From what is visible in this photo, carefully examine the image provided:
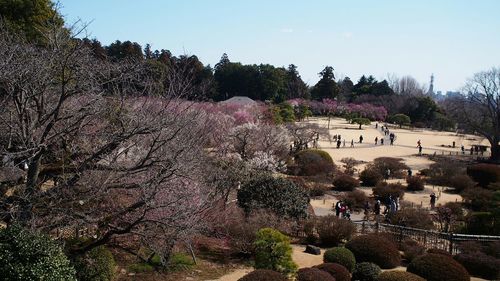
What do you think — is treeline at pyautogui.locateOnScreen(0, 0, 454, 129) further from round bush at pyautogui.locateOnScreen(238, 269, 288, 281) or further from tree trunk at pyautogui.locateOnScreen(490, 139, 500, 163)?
round bush at pyautogui.locateOnScreen(238, 269, 288, 281)

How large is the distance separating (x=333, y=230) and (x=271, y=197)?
263 cm

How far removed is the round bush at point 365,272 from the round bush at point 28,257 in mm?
8238

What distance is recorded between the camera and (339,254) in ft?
44.2

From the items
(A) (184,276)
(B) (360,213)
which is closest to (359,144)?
(B) (360,213)

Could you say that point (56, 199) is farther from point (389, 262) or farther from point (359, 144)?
point (359, 144)

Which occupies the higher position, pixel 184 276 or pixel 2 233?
pixel 2 233

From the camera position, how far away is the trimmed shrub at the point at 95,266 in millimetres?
10188

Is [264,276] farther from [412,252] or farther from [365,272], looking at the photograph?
[412,252]

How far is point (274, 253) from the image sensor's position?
1231cm

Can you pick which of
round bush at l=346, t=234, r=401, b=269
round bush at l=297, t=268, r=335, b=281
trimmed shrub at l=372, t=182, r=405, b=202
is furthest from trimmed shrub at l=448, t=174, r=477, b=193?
round bush at l=297, t=268, r=335, b=281

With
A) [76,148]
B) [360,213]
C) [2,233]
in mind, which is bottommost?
[360,213]

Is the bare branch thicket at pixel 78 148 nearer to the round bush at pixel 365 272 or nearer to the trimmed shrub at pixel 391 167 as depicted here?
the round bush at pixel 365 272

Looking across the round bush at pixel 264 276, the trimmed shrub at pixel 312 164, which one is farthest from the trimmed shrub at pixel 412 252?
the trimmed shrub at pixel 312 164

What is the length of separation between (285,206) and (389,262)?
433cm
